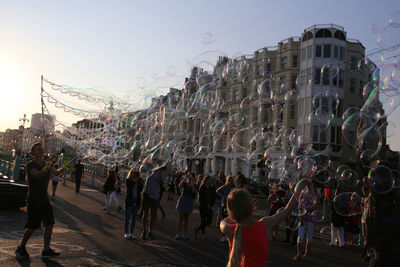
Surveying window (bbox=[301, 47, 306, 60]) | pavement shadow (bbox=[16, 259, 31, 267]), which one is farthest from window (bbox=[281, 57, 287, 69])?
pavement shadow (bbox=[16, 259, 31, 267])

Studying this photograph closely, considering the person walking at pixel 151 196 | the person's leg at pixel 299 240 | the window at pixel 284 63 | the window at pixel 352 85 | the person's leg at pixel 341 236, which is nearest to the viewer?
the person's leg at pixel 299 240

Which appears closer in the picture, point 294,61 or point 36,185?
point 36,185

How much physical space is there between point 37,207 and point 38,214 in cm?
11

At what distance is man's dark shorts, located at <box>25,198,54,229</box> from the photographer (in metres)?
5.49

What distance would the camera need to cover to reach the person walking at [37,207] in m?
5.48

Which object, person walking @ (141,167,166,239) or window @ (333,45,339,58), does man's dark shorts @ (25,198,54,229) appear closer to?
person walking @ (141,167,166,239)

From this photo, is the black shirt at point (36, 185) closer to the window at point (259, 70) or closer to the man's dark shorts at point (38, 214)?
the man's dark shorts at point (38, 214)

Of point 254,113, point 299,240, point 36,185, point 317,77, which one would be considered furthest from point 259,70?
point 36,185

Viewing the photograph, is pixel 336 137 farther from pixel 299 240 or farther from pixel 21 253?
pixel 21 253

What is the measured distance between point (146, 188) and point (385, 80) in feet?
20.2

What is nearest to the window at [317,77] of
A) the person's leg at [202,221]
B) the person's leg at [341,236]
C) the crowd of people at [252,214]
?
the crowd of people at [252,214]

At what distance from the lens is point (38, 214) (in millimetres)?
5535

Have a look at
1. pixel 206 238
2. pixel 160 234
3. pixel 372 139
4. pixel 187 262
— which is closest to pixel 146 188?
pixel 160 234

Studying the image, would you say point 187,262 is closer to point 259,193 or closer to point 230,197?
point 230,197
